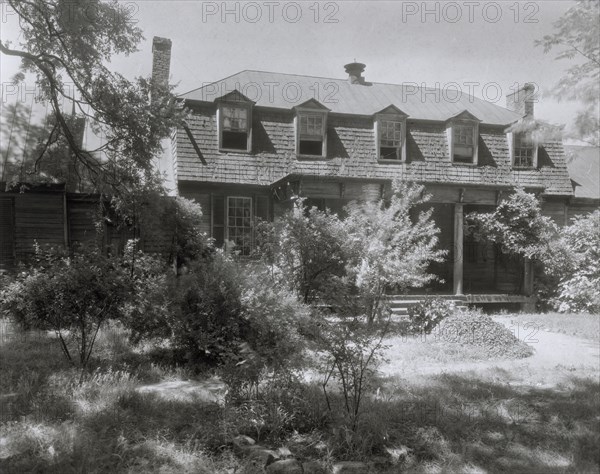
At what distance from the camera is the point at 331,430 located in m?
5.40

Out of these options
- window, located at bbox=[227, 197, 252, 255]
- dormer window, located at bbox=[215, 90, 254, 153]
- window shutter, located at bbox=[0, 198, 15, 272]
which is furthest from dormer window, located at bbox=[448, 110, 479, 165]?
window shutter, located at bbox=[0, 198, 15, 272]

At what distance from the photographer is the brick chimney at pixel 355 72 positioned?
20.0 metres

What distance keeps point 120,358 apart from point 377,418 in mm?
4785

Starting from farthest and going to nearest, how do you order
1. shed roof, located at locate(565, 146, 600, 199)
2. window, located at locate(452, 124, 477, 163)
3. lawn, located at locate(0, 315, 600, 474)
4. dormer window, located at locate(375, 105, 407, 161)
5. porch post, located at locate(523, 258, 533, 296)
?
shed roof, located at locate(565, 146, 600, 199) < window, located at locate(452, 124, 477, 163) < dormer window, located at locate(375, 105, 407, 161) < porch post, located at locate(523, 258, 533, 296) < lawn, located at locate(0, 315, 600, 474)

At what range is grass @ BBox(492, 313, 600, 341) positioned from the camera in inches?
365

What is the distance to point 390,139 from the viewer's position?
17.5 meters

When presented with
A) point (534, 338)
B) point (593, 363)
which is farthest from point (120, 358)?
point (534, 338)

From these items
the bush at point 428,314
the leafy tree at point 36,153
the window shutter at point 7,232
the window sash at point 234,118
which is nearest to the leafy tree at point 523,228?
the bush at point 428,314

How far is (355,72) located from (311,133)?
474 cm

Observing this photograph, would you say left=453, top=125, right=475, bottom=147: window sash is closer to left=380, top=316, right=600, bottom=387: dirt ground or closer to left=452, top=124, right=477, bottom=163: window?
left=452, top=124, right=477, bottom=163: window

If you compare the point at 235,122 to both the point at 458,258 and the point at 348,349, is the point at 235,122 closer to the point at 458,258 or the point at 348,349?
the point at 458,258

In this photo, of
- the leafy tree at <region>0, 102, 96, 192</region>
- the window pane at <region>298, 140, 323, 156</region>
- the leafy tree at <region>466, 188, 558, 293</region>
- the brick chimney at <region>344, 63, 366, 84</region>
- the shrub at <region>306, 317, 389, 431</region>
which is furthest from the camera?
the brick chimney at <region>344, 63, 366, 84</region>

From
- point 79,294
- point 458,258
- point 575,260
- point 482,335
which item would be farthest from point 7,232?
point 575,260

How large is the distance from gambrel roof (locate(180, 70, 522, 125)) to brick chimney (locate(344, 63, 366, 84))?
0.32m
